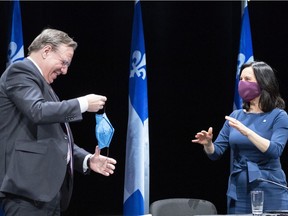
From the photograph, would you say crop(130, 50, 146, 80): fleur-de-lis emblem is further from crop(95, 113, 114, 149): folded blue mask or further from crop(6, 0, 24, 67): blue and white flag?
crop(95, 113, 114, 149): folded blue mask

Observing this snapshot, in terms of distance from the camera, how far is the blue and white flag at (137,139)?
464cm

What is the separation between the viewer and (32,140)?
2.24 metres

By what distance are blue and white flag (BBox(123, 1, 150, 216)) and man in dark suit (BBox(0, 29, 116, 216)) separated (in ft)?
7.51

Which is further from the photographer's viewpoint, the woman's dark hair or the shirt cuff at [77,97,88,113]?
the woman's dark hair

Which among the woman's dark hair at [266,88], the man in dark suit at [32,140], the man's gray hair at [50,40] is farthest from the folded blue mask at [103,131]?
the woman's dark hair at [266,88]

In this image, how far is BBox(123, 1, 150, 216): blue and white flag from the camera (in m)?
4.64

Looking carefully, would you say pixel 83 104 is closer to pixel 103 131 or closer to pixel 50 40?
pixel 103 131

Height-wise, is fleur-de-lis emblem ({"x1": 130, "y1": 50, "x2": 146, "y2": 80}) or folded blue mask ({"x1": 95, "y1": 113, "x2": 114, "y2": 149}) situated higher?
fleur-de-lis emblem ({"x1": 130, "y1": 50, "x2": 146, "y2": 80})

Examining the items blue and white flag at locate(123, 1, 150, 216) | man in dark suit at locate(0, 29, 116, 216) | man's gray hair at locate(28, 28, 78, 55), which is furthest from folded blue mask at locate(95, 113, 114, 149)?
blue and white flag at locate(123, 1, 150, 216)

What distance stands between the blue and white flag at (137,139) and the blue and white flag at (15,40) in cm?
101

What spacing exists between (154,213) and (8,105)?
1.09 meters

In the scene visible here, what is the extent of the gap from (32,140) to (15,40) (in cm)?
245

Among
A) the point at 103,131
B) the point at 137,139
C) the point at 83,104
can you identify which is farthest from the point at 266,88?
the point at 137,139

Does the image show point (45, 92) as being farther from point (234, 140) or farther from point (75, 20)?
point (75, 20)
